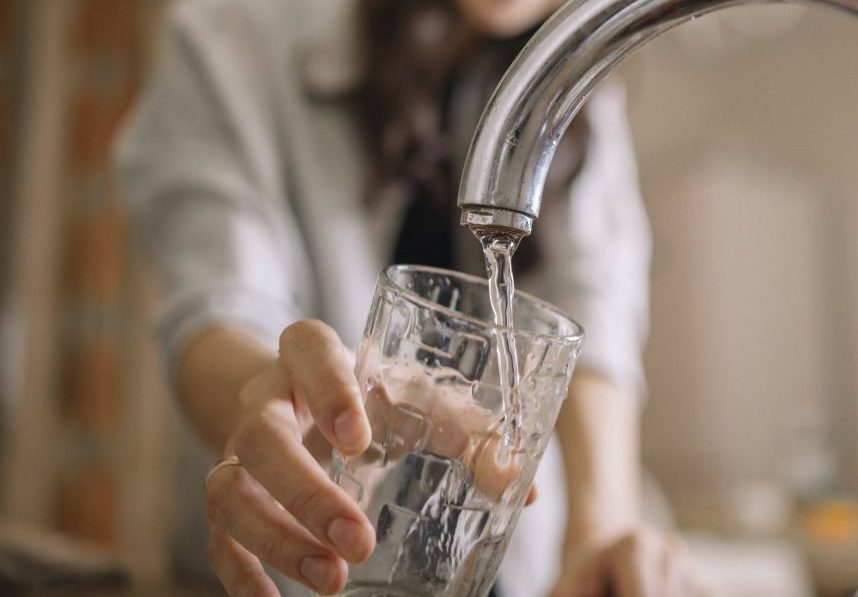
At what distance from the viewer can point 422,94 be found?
3.38 feet

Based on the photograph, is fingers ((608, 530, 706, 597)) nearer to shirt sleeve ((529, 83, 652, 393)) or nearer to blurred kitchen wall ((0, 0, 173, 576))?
shirt sleeve ((529, 83, 652, 393))

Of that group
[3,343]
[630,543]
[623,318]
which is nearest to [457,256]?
[623,318]

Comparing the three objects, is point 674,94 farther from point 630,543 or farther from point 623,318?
point 630,543

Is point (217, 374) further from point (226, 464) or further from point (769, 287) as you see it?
point (769, 287)

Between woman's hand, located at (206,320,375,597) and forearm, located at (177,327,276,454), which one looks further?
forearm, located at (177,327,276,454)

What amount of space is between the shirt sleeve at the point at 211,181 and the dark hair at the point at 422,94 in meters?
0.12

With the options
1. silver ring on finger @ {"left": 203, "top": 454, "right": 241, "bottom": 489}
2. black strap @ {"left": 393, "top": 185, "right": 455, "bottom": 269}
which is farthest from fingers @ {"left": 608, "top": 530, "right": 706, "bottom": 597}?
black strap @ {"left": 393, "top": 185, "right": 455, "bottom": 269}

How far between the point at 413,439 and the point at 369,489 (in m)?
0.03

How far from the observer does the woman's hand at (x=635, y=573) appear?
545 millimetres

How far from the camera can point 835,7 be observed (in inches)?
12.4

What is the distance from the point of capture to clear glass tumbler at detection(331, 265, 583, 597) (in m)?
0.36

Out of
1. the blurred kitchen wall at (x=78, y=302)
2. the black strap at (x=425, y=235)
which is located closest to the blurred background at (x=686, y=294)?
the blurred kitchen wall at (x=78, y=302)

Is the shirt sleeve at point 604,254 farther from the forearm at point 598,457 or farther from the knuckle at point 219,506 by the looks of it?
the knuckle at point 219,506

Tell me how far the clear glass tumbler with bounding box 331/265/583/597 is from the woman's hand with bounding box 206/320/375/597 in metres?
0.01
